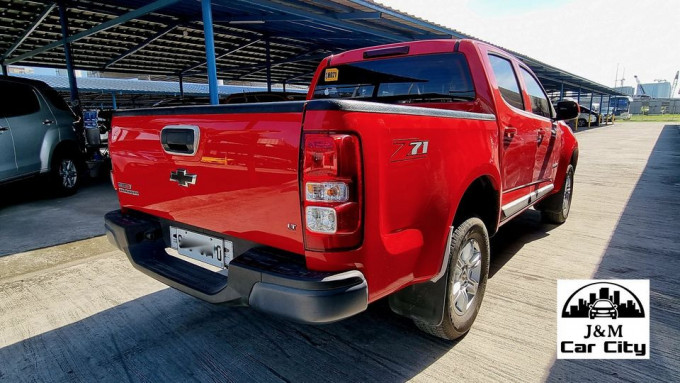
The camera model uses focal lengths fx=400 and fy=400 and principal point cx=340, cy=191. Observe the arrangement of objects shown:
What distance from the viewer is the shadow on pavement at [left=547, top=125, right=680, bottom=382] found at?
2.26 m

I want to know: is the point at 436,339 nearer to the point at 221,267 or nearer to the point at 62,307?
the point at 221,267

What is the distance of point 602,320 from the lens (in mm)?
2664

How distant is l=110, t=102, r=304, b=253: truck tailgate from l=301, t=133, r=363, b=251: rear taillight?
78mm

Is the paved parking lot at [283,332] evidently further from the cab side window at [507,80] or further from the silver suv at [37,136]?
the silver suv at [37,136]

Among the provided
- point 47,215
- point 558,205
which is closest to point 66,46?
point 47,215

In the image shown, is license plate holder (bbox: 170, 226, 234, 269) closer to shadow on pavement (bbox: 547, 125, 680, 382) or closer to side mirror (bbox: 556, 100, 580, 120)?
shadow on pavement (bbox: 547, 125, 680, 382)

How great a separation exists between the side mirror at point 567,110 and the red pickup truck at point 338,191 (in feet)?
4.40

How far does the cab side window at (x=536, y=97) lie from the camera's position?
12.9ft

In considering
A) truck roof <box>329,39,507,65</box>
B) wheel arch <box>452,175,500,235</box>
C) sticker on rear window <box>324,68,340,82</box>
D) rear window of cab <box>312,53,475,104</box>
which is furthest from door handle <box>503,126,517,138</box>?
sticker on rear window <box>324,68,340,82</box>

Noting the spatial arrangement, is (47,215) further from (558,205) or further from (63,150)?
(558,205)

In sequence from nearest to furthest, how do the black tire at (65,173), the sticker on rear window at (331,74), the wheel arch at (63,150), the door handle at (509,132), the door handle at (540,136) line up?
the door handle at (509,132) → the sticker on rear window at (331,74) → the door handle at (540,136) → the wheel arch at (63,150) → the black tire at (65,173)

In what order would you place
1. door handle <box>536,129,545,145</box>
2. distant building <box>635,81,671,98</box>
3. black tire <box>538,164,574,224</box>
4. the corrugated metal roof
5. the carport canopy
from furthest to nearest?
distant building <box>635,81,671,98</box> < the corrugated metal roof < the carport canopy < black tire <box>538,164,574,224</box> < door handle <box>536,129,545,145</box>

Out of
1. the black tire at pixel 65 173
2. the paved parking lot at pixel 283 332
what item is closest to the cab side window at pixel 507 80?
the paved parking lot at pixel 283 332

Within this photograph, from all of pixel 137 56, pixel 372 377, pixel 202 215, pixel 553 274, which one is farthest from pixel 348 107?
pixel 137 56
